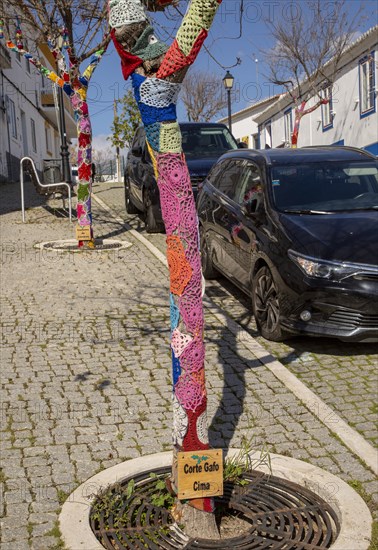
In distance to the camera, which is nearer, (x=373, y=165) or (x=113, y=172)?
(x=373, y=165)

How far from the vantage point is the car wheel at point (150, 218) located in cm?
1269

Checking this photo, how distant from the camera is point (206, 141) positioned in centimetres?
1330

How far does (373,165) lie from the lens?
7949mm

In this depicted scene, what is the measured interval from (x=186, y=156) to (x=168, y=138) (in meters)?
A: 9.38

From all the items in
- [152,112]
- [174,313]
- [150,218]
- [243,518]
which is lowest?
[243,518]

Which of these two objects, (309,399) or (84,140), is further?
(84,140)

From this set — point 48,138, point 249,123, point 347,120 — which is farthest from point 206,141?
point 249,123

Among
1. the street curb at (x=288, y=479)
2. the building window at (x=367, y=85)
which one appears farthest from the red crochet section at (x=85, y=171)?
the building window at (x=367, y=85)

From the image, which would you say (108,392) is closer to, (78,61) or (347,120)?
(78,61)

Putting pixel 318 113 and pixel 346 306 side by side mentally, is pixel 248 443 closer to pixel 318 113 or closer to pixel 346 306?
pixel 346 306

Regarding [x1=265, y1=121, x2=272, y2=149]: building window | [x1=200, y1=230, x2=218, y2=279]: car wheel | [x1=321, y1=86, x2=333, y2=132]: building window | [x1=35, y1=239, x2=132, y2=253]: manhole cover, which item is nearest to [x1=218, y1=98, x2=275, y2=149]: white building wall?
[x1=265, y1=121, x2=272, y2=149]: building window

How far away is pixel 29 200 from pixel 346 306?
1496 cm

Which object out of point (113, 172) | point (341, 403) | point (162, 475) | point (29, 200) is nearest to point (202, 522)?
point (162, 475)

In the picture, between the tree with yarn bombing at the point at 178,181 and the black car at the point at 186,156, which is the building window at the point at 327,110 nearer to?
the black car at the point at 186,156
